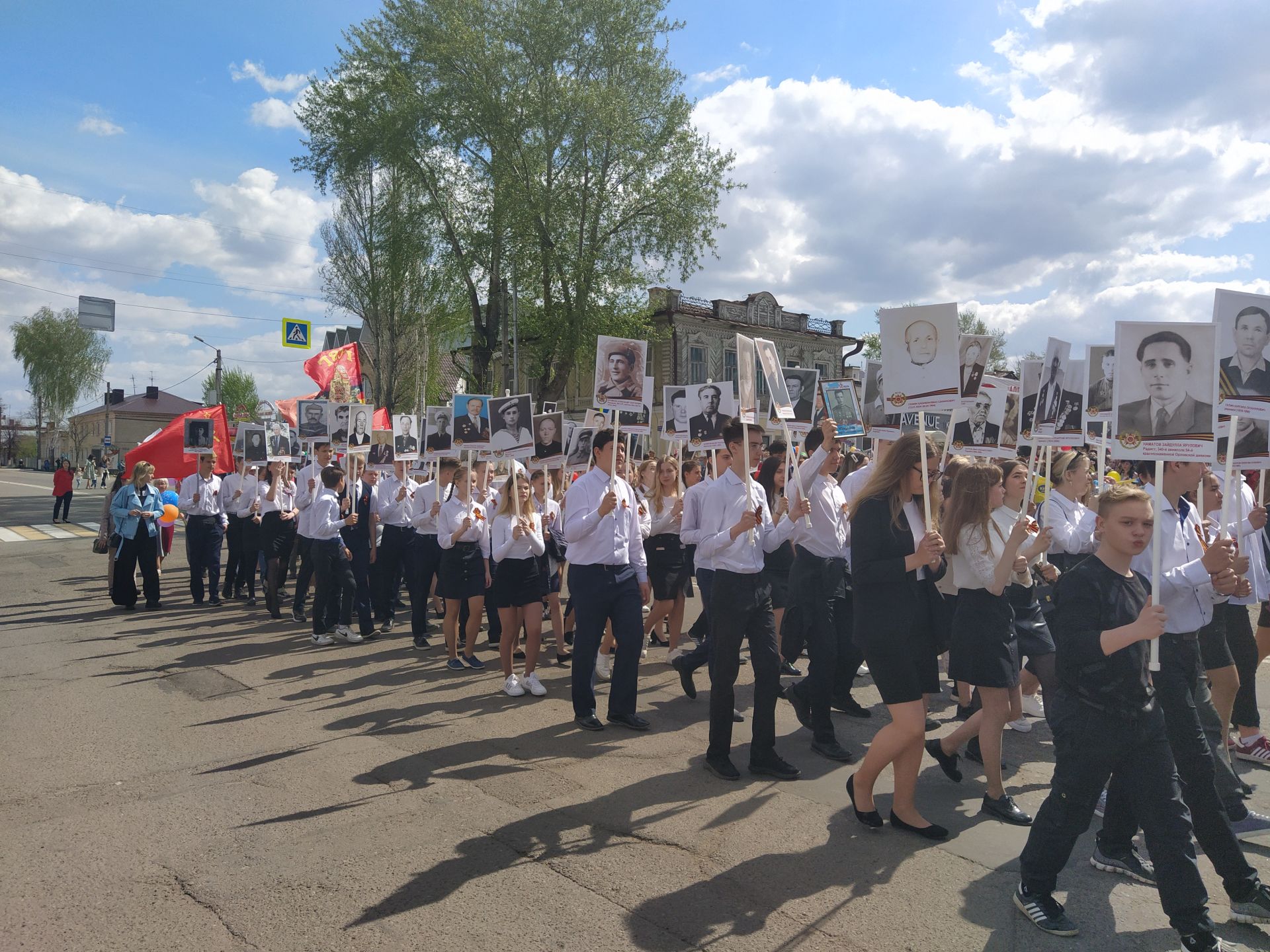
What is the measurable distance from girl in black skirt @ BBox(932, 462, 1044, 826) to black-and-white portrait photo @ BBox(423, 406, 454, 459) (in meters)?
6.23

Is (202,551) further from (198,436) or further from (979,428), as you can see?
(979,428)

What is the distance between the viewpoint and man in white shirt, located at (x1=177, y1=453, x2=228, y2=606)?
511 inches

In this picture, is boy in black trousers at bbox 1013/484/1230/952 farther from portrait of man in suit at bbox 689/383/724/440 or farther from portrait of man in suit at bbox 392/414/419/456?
portrait of man in suit at bbox 392/414/419/456

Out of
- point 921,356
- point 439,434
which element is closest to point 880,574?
point 921,356

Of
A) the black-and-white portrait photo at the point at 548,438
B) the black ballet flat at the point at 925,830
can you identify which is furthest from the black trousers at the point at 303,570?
the black ballet flat at the point at 925,830

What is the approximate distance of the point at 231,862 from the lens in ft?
13.8

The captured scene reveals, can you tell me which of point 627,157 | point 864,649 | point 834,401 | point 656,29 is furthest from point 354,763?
point 656,29

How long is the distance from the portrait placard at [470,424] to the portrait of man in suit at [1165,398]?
6537 millimetres

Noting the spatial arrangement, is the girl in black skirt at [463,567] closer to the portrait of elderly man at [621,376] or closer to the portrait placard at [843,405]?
the portrait of elderly man at [621,376]

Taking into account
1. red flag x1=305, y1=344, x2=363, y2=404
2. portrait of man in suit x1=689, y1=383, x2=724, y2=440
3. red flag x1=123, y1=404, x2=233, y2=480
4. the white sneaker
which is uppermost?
red flag x1=305, y1=344, x2=363, y2=404

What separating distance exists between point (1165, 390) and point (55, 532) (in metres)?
27.0

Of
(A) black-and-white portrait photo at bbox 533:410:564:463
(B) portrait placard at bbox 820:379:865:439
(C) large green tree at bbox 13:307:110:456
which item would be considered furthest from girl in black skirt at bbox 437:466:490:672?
(C) large green tree at bbox 13:307:110:456

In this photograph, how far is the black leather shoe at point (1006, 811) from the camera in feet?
15.5

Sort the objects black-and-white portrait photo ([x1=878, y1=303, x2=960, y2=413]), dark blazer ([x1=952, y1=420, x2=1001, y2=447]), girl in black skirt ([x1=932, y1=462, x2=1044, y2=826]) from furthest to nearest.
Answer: dark blazer ([x1=952, y1=420, x2=1001, y2=447]) < black-and-white portrait photo ([x1=878, y1=303, x2=960, y2=413]) < girl in black skirt ([x1=932, y1=462, x2=1044, y2=826])
